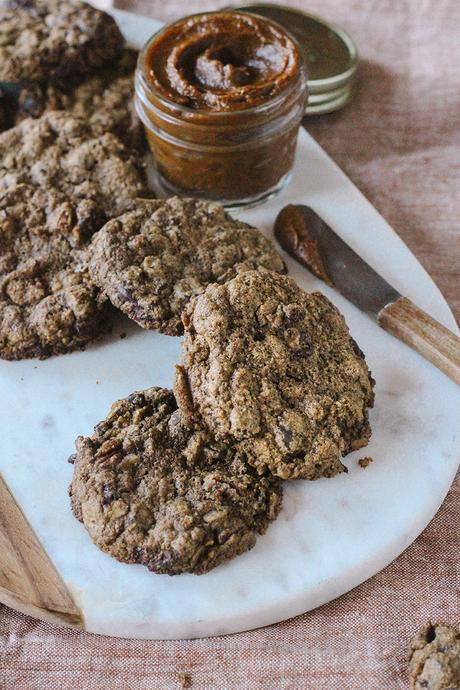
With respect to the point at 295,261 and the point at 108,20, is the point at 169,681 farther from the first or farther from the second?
the point at 108,20

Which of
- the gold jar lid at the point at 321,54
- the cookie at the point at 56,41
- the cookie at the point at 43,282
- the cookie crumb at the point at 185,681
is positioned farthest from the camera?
the gold jar lid at the point at 321,54

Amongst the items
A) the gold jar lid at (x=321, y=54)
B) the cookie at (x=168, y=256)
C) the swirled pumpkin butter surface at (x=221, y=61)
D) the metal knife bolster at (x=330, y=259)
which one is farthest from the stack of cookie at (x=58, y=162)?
the gold jar lid at (x=321, y=54)

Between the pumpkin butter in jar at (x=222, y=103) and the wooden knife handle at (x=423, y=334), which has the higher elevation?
the pumpkin butter in jar at (x=222, y=103)

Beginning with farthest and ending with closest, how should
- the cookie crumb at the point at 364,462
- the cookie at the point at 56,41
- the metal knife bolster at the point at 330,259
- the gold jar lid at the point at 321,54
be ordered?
the gold jar lid at the point at 321,54, the cookie at the point at 56,41, the metal knife bolster at the point at 330,259, the cookie crumb at the point at 364,462

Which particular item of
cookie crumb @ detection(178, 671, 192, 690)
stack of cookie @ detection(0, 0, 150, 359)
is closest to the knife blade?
stack of cookie @ detection(0, 0, 150, 359)

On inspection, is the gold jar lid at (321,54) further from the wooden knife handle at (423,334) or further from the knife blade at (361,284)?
the wooden knife handle at (423,334)

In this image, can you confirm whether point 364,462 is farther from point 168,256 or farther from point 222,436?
point 168,256
